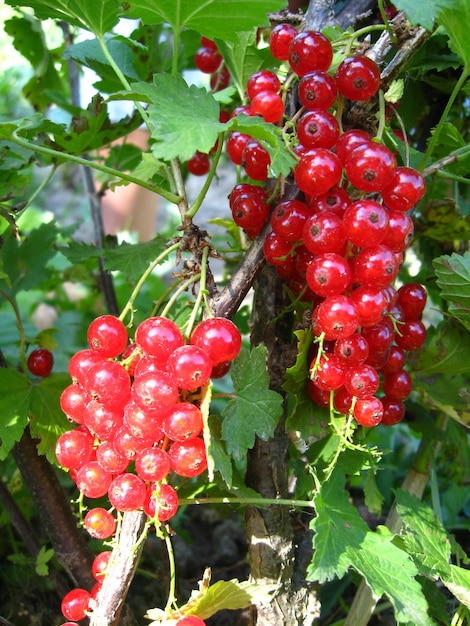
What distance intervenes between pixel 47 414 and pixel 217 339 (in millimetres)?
350

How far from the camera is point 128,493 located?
553mm

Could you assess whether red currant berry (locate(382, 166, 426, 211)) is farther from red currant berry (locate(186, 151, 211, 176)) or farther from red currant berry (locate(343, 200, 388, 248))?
red currant berry (locate(186, 151, 211, 176))

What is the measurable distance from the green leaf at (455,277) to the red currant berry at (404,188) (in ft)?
0.50

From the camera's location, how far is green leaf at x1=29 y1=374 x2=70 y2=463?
780 millimetres

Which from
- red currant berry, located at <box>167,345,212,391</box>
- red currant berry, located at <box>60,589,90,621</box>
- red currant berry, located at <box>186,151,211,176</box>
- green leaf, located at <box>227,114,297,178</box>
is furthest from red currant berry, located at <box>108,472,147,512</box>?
red currant berry, located at <box>186,151,211,176</box>

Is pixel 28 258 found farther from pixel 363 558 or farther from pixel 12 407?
pixel 363 558

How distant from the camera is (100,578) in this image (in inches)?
26.8

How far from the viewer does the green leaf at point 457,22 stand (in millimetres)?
568

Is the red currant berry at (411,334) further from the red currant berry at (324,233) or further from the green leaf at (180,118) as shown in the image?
the green leaf at (180,118)

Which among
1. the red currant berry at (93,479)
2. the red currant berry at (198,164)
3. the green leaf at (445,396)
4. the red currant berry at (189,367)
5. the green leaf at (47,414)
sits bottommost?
the green leaf at (47,414)

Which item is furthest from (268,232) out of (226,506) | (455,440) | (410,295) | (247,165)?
(455,440)

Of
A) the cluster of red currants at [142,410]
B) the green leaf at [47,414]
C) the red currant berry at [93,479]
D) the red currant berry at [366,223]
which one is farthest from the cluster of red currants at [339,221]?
the green leaf at [47,414]

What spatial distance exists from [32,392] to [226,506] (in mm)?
302

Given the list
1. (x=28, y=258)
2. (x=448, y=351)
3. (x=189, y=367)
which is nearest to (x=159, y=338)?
(x=189, y=367)
